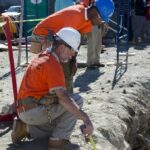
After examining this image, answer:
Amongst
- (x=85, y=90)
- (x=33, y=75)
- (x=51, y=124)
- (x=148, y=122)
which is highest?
(x=33, y=75)

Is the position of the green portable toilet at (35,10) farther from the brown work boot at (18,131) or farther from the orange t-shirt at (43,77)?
the orange t-shirt at (43,77)

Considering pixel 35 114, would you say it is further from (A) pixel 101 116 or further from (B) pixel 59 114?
(A) pixel 101 116

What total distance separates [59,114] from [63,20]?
151cm

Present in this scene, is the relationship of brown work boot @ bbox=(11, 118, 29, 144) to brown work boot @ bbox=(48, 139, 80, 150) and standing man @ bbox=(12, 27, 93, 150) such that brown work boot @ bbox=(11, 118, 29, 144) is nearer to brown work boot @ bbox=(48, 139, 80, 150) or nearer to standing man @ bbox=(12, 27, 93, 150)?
standing man @ bbox=(12, 27, 93, 150)

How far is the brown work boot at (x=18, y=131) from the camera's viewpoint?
15.7 feet

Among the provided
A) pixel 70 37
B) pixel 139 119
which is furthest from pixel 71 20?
pixel 139 119

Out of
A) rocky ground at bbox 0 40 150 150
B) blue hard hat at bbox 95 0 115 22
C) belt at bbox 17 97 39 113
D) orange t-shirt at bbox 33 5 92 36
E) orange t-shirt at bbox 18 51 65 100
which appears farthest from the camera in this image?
blue hard hat at bbox 95 0 115 22


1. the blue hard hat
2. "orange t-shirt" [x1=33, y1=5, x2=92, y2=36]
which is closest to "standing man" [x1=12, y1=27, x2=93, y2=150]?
"orange t-shirt" [x1=33, y1=5, x2=92, y2=36]

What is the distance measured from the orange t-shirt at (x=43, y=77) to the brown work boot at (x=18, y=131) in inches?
14.4

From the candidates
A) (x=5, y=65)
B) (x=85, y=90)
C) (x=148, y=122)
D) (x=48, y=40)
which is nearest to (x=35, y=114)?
(x=48, y=40)

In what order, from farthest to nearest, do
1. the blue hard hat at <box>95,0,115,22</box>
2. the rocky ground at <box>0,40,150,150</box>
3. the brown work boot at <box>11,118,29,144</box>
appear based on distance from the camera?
the blue hard hat at <box>95,0,115,22</box> → the rocky ground at <box>0,40,150,150</box> → the brown work boot at <box>11,118,29,144</box>

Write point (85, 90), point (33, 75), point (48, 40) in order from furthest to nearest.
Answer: point (85, 90)
point (48, 40)
point (33, 75)

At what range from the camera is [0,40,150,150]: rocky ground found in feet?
17.0

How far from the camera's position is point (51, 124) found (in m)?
4.71
